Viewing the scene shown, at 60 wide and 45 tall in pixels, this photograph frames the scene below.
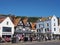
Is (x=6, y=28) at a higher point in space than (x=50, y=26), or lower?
lower

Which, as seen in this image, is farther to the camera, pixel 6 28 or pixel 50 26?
pixel 50 26

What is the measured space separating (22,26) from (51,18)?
47.7 feet

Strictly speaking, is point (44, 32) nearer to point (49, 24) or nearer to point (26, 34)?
point (49, 24)

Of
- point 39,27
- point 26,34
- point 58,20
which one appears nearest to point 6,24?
point 26,34

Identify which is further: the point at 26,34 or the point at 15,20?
the point at 15,20

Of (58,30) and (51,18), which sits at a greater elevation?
(51,18)

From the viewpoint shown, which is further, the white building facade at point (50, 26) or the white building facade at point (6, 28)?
the white building facade at point (50, 26)

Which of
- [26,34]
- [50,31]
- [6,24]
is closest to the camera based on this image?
[6,24]

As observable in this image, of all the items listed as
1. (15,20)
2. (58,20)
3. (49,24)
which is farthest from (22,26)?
(58,20)

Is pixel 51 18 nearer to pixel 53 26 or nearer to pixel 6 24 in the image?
pixel 53 26

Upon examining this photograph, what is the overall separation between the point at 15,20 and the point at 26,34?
12.6m

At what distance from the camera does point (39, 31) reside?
9469 centimetres

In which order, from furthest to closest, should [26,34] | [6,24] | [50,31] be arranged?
1. [50,31]
2. [26,34]
3. [6,24]

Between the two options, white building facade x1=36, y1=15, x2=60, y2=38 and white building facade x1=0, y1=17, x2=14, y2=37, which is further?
white building facade x1=36, y1=15, x2=60, y2=38
